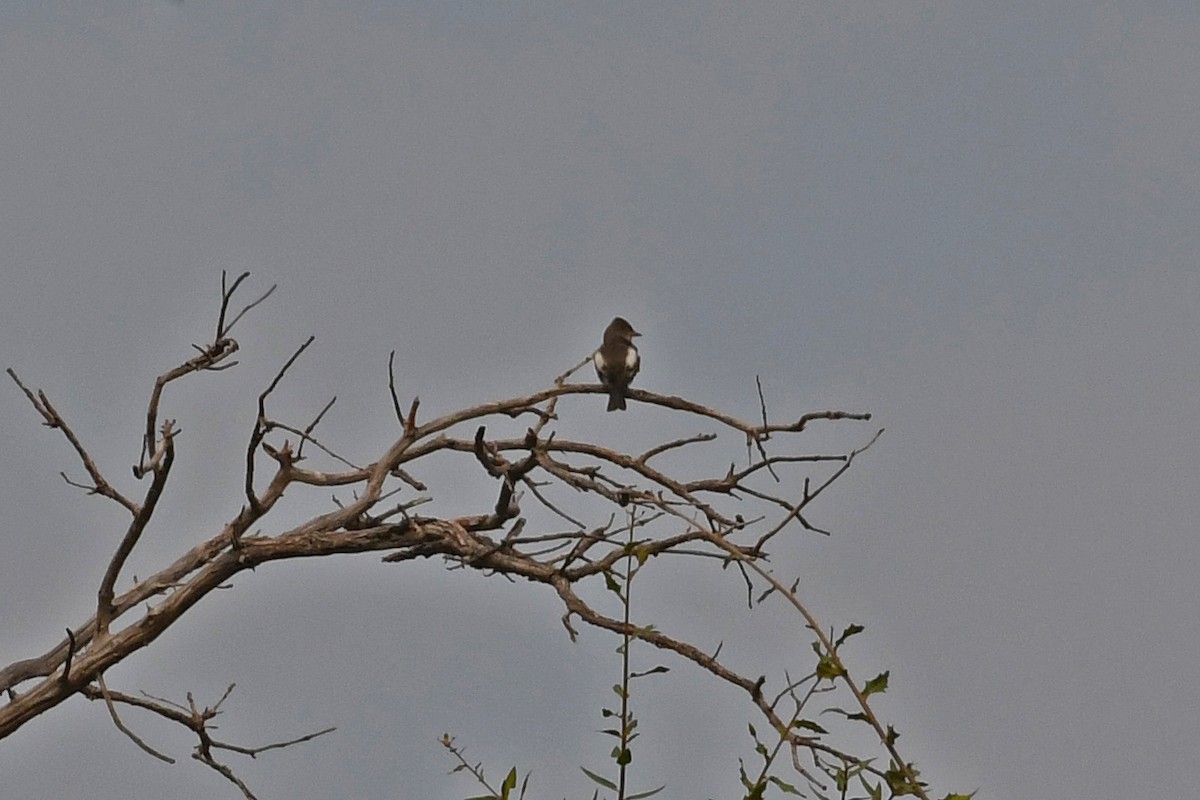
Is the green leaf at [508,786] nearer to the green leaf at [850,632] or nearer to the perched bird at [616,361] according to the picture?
the green leaf at [850,632]

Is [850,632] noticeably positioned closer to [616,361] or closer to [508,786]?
[508,786]

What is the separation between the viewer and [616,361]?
9672 mm

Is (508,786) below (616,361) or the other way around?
below

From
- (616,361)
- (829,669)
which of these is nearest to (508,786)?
(829,669)

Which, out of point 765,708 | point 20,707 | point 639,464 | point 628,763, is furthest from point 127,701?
point 628,763

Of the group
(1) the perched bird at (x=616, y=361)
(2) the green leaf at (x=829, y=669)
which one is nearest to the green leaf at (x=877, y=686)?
(2) the green leaf at (x=829, y=669)

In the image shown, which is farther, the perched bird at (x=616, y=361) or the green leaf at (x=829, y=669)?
the perched bird at (x=616, y=361)

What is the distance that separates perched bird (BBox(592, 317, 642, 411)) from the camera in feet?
30.3

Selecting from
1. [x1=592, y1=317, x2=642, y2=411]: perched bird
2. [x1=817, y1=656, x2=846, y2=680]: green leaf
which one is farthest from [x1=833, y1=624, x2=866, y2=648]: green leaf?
[x1=592, y1=317, x2=642, y2=411]: perched bird

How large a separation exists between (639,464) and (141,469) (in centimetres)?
162

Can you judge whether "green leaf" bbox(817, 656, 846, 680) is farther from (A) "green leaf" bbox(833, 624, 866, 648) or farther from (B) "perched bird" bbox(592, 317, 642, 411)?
(B) "perched bird" bbox(592, 317, 642, 411)

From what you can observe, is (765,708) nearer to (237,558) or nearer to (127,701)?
(237,558)

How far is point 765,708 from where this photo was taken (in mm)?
4223

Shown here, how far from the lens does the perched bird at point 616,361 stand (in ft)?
30.3
